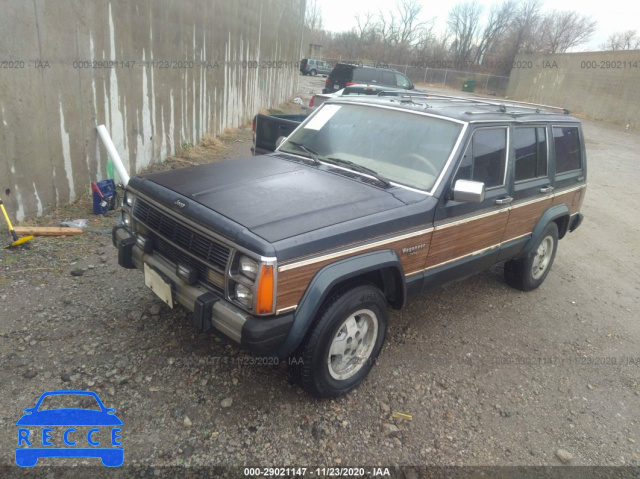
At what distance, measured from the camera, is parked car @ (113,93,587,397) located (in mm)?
2552

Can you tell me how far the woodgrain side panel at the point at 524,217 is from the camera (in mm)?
4133

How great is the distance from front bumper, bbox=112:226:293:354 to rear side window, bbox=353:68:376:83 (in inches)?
576

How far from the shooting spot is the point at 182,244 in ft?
9.46

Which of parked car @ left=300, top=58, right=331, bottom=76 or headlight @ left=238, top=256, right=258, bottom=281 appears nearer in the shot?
headlight @ left=238, top=256, right=258, bottom=281

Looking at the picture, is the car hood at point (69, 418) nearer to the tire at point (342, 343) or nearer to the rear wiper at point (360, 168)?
the tire at point (342, 343)

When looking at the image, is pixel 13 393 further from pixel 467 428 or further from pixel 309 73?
pixel 309 73

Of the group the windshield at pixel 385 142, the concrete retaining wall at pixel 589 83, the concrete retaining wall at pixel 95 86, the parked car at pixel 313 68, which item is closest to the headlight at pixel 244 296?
the windshield at pixel 385 142

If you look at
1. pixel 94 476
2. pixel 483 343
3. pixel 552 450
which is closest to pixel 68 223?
pixel 94 476

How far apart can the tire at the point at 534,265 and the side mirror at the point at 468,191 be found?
1.88 meters

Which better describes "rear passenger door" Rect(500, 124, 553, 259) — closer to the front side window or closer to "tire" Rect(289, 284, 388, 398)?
the front side window

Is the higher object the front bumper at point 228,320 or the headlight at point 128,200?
the headlight at point 128,200

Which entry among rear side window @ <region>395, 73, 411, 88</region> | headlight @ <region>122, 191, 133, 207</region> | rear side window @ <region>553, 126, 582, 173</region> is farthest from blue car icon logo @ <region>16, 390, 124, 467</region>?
rear side window @ <region>395, 73, 411, 88</region>

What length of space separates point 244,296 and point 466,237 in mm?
1985

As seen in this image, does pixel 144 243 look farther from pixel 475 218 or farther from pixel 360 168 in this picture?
pixel 475 218
